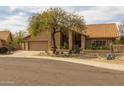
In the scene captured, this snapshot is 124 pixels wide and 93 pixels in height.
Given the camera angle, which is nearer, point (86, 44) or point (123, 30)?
point (86, 44)

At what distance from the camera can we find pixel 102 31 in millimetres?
46500

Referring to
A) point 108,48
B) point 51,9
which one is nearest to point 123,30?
point 108,48

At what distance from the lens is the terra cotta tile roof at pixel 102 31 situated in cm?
4477

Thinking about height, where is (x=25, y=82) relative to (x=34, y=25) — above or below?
below

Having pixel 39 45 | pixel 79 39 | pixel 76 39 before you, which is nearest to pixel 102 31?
pixel 79 39

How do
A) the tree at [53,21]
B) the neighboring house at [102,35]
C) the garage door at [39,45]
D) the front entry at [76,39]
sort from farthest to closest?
the garage door at [39,45], the front entry at [76,39], the neighboring house at [102,35], the tree at [53,21]

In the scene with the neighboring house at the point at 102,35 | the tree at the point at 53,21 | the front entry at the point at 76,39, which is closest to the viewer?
the tree at the point at 53,21

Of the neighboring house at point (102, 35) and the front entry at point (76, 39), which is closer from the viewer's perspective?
the neighboring house at point (102, 35)

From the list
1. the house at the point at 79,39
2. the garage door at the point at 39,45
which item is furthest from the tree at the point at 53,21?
the garage door at the point at 39,45

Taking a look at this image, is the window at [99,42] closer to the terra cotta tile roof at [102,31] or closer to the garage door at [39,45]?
the terra cotta tile roof at [102,31]

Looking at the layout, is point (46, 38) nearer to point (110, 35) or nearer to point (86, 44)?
point (86, 44)

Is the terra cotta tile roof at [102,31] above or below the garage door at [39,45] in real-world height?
above
